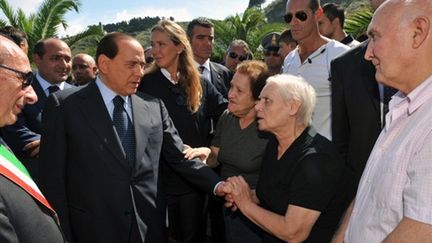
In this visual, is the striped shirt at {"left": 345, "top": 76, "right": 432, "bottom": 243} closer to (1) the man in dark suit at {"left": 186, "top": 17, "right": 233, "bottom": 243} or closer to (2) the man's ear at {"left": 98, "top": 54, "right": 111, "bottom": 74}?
(2) the man's ear at {"left": 98, "top": 54, "right": 111, "bottom": 74}

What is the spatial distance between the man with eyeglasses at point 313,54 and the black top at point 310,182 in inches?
50.2

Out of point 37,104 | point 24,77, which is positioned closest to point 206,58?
point 37,104

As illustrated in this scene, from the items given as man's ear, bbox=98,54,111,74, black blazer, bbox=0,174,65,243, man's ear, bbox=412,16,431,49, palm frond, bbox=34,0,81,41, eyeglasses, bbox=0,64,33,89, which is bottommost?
palm frond, bbox=34,0,81,41

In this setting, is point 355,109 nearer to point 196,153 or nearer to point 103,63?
point 196,153

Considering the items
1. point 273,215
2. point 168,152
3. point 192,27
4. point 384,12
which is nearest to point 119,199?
point 168,152

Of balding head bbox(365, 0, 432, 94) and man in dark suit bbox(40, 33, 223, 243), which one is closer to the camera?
balding head bbox(365, 0, 432, 94)

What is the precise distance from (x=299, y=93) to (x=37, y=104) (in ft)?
9.48

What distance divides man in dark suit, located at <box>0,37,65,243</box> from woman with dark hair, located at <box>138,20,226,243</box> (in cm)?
213

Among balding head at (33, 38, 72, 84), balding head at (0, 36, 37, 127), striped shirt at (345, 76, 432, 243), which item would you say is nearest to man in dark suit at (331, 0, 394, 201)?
striped shirt at (345, 76, 432, 243)

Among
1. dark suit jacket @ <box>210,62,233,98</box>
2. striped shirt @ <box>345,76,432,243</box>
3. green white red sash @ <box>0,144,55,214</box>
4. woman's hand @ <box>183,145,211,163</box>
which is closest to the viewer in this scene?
striped shirt @ <box>345,76,432,243</box>

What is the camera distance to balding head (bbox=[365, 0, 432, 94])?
1.70 metres

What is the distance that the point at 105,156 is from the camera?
309 cm

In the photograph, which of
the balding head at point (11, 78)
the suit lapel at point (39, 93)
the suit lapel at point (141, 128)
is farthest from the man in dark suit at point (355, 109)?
the suit lapel at point (39, 93)

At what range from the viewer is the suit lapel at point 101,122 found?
10.2ft
